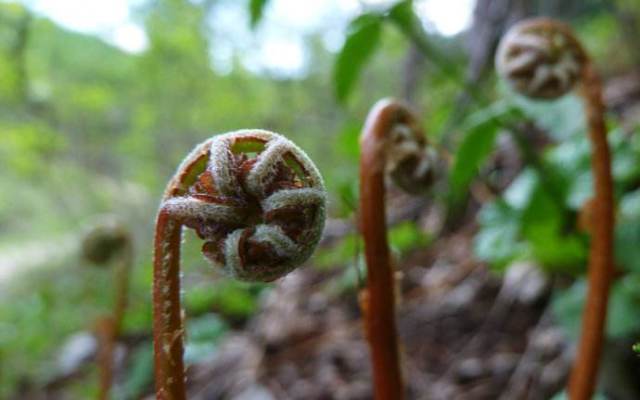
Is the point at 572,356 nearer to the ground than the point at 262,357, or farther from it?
nearer to the ground

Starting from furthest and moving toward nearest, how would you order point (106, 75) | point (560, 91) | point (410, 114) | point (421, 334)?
point (106, 75)
point (421, 334)
point (560, 91)
point (410, 114)

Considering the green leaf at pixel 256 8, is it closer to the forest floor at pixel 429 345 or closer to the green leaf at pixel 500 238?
the forest floor at pixel 429 345

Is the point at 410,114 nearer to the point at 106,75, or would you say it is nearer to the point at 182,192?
the point at 182,192

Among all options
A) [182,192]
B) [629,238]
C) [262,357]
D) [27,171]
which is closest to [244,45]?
[27,171]

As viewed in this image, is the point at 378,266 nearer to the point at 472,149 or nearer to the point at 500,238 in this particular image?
the point at 472,149

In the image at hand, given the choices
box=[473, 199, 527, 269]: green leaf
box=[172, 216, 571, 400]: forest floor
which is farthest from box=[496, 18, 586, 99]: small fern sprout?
box=[172, 216, 571, 400]: forest floor

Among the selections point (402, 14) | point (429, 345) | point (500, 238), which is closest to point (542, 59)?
point (402, 14)
